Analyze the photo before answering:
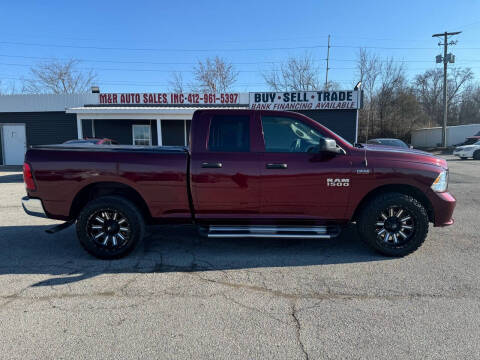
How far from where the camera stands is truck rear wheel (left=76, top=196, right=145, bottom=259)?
159 inches

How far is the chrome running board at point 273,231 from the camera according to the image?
12.9 ft

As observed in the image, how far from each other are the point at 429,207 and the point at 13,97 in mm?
21472

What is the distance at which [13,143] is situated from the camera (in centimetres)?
1834

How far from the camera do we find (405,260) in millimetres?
4059

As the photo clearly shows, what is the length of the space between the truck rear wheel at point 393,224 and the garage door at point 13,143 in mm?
20603

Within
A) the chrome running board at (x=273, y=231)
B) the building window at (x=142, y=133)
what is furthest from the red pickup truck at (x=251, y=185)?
the building window at (x=142, y=133)

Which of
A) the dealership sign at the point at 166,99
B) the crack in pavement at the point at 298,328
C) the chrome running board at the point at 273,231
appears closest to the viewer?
the crack in pavement at the point at 298,328

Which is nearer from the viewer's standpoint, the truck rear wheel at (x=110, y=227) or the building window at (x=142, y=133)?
the truck rear wheel at (x=110, y=227)

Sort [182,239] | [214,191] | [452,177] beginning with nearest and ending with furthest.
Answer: [214,191], [182,239], [452,177]

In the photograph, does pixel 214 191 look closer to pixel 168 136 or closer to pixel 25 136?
pixel 168 136

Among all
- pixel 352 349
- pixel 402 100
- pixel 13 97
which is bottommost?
pixel 352 349

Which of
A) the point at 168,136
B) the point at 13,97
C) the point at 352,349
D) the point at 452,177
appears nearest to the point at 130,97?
the point at 168,136

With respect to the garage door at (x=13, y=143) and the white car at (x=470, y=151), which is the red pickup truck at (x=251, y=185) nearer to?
the garage door at (x=13, y=143)

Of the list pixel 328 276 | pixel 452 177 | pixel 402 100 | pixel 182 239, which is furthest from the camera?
pixel 402 100
